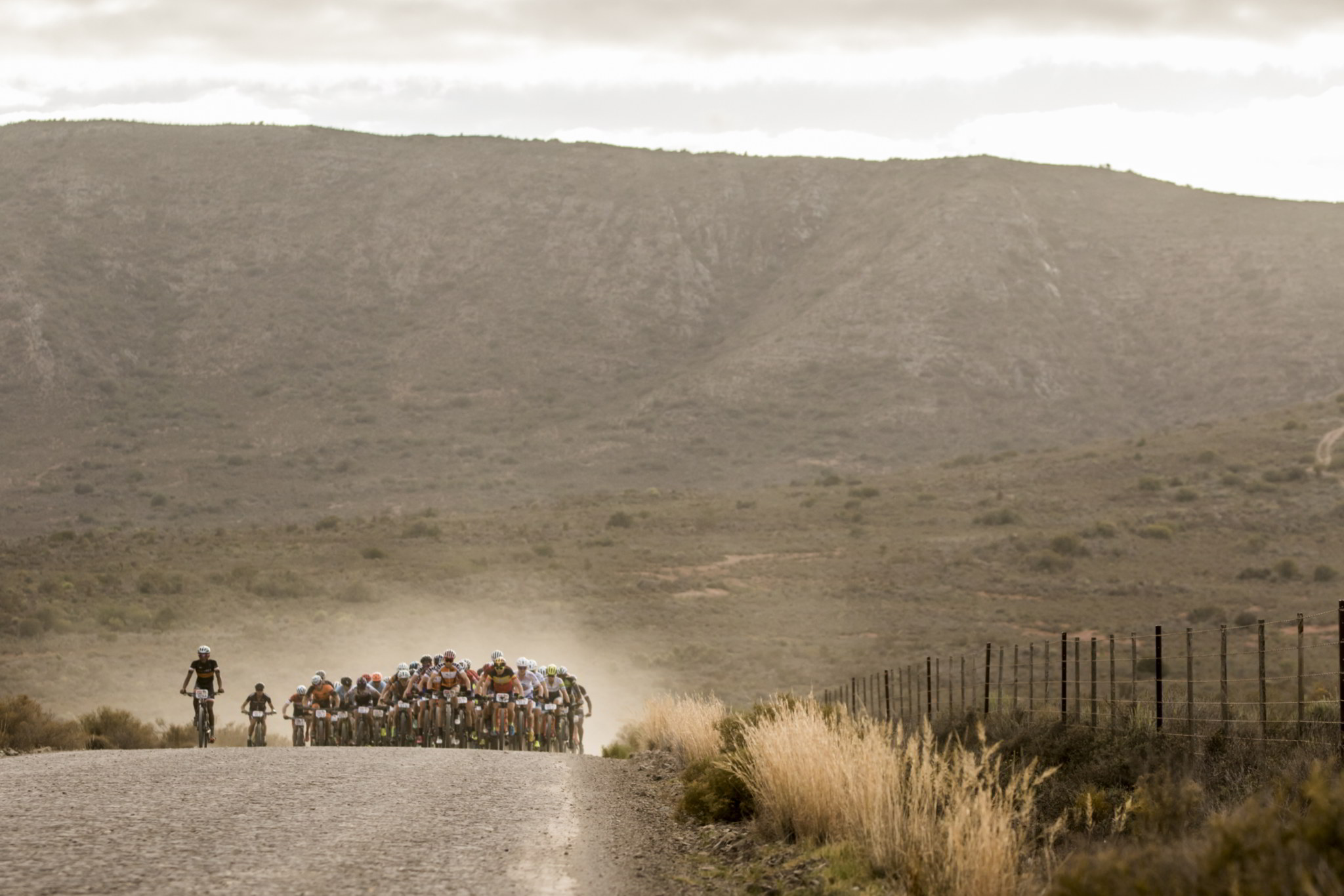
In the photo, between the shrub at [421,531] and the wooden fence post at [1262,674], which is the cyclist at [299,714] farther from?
the shrub at [421,531]

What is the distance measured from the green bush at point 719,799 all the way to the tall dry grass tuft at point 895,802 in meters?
0.16

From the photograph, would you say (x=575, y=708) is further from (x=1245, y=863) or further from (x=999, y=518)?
(x=999, y=518)

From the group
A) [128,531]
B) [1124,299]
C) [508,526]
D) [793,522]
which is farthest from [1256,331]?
[128,531]

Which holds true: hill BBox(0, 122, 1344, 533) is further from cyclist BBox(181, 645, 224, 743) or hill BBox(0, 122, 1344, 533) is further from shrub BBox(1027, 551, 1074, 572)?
cyclist BBox(181, 645, 224, 743)

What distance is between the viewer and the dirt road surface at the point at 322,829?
9156 mm

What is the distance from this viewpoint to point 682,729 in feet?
71.2

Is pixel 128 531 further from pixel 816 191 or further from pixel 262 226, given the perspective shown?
pixel 816 191

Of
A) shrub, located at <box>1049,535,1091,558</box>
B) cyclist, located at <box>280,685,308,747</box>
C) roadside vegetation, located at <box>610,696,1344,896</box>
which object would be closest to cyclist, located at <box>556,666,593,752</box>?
cyclist, located at <box>280,685,308,747</box>

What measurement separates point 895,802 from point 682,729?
1159 centimetres

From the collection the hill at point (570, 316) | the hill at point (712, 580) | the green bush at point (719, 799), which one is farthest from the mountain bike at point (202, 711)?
the hill at point (570, 316)

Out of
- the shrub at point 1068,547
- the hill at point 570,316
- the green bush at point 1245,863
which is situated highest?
the hill at point 570,316

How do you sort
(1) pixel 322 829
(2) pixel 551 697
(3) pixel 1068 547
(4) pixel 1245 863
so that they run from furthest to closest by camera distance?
(3) pixel 1068 547 → (2) pixel 551 697 → (1) pixel 322 829 → (4) pixel 1245 863

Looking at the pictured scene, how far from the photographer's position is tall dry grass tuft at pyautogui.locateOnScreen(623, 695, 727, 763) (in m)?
19.2

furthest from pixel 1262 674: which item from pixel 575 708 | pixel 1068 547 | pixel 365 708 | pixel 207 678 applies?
pixel 1068 547
